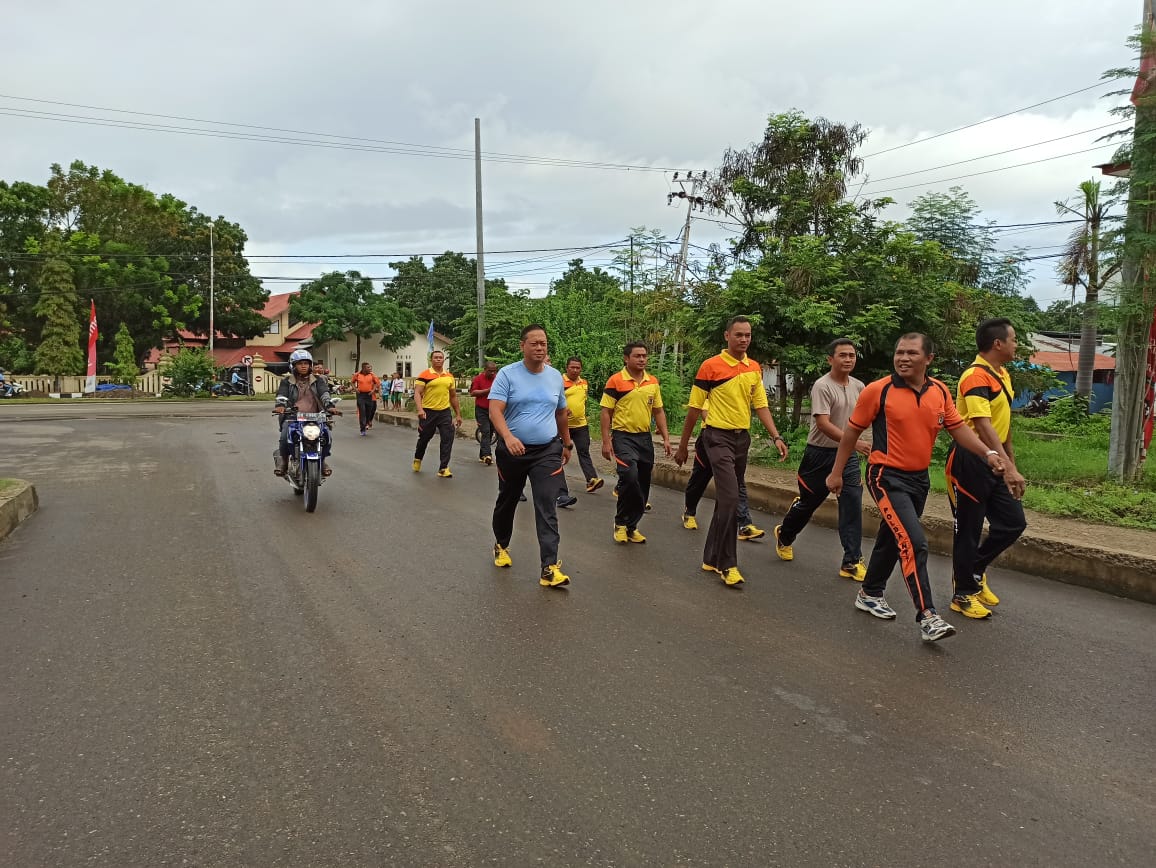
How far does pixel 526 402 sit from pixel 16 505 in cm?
535

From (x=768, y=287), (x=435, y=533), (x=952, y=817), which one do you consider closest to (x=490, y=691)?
(x=952, y=817)

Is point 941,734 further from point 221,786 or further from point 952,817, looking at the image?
point 221,786

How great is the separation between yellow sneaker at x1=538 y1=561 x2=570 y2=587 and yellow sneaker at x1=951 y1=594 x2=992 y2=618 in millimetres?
2529

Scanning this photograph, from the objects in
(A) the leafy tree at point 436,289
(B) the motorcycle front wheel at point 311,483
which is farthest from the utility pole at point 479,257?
(A) the leafy tree at point 436,289

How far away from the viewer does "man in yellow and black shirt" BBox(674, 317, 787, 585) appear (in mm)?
5664

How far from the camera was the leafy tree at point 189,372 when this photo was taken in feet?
Answer: 144

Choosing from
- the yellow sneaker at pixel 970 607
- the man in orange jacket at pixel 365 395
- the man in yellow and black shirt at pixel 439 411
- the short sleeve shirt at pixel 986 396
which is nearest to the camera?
the short sleeve shirt at pixel 986 396

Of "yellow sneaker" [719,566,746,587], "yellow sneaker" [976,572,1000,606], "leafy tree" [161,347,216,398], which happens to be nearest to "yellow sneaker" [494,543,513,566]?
"yellow sneaker" [719,566,746,587]

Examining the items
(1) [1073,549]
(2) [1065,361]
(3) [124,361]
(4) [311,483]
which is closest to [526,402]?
(4) [311,483]

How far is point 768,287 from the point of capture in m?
10.7

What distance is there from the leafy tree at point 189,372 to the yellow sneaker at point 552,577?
44231mm

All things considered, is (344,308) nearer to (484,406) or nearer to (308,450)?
(484,406)

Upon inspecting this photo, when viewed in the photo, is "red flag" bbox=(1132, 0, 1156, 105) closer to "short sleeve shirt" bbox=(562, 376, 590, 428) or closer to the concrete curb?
"short sleeve shirt" bbox=(562, 376, 590, 428)

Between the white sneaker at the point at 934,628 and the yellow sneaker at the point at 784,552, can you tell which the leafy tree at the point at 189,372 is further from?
the white sneaker at the point at 934,628
